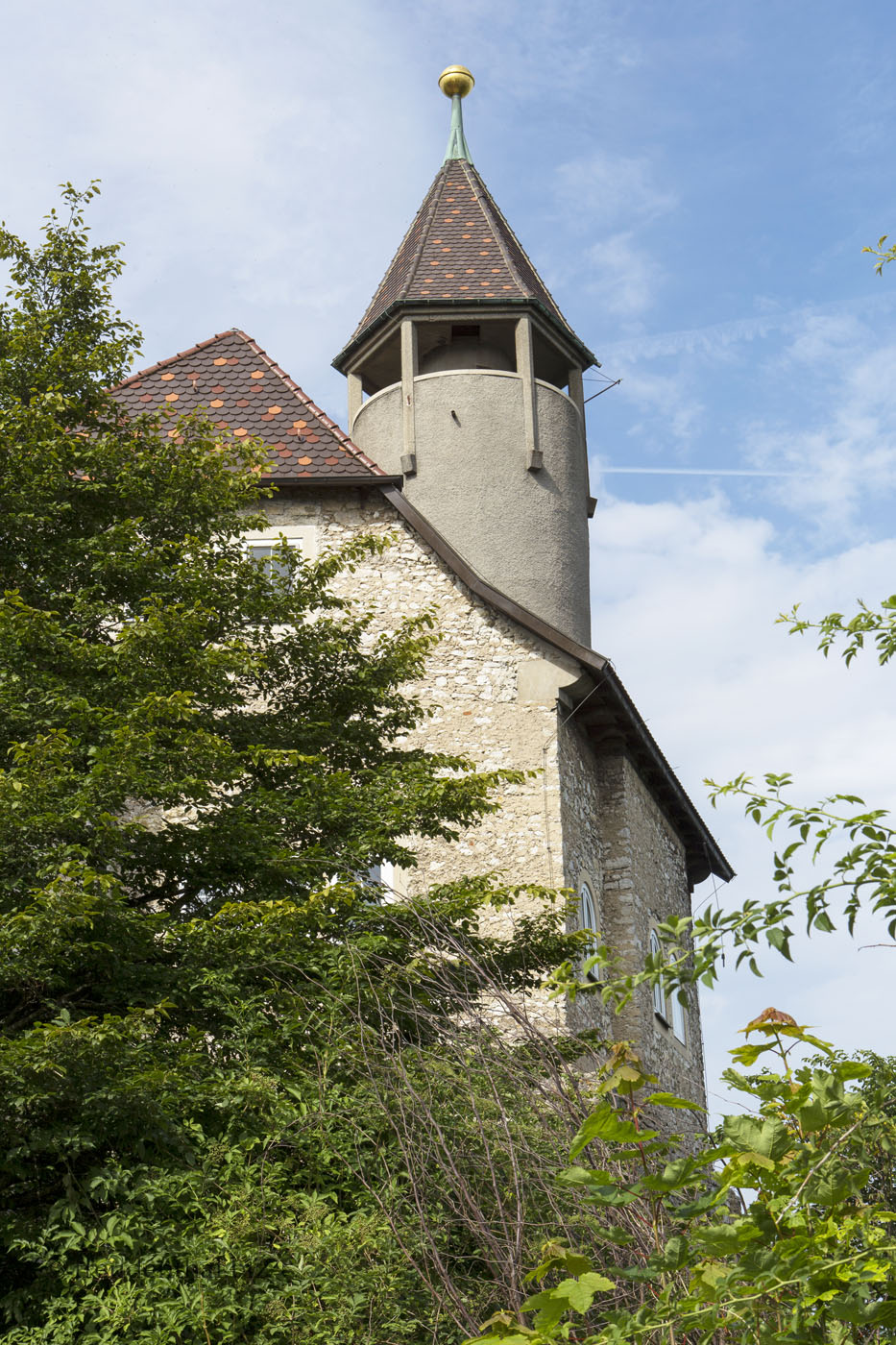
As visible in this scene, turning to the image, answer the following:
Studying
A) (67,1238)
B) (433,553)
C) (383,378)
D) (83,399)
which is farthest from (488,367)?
(67,1238)

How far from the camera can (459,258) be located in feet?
62.9

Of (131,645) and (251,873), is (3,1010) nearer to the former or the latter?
(251,873)

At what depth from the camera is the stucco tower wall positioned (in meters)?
17.2

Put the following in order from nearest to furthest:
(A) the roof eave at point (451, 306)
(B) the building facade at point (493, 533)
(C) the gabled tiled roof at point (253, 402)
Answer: (B) the building facade at point (493, 533) → (C) the gabled tiled roof at point (253, 402) → (A) the roof eave at point (451, 306)

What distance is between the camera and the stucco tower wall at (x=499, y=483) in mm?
17188

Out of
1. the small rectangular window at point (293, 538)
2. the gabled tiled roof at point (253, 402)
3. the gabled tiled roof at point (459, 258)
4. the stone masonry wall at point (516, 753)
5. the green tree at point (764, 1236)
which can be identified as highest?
the gabled tiled roof at point (459, 258)

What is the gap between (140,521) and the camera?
34.2 feet

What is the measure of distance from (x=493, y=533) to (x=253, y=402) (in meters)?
3.18

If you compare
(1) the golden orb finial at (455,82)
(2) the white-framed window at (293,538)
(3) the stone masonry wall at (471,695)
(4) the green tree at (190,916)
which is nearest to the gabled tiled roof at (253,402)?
(3) the stone masonry wall at (471,695)

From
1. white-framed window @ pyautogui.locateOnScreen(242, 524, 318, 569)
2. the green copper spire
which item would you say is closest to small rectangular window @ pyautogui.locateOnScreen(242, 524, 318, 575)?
white-framed window @ pyautogui.locateOnScreen(242, 524, 318, 569)

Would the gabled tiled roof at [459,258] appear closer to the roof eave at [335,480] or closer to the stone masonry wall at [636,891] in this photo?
the roof eave at [335,480]

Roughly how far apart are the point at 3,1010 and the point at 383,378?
12.6 meters

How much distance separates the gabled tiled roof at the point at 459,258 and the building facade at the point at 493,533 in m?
0.04

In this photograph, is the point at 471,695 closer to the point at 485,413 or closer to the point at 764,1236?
the point at 485,413
